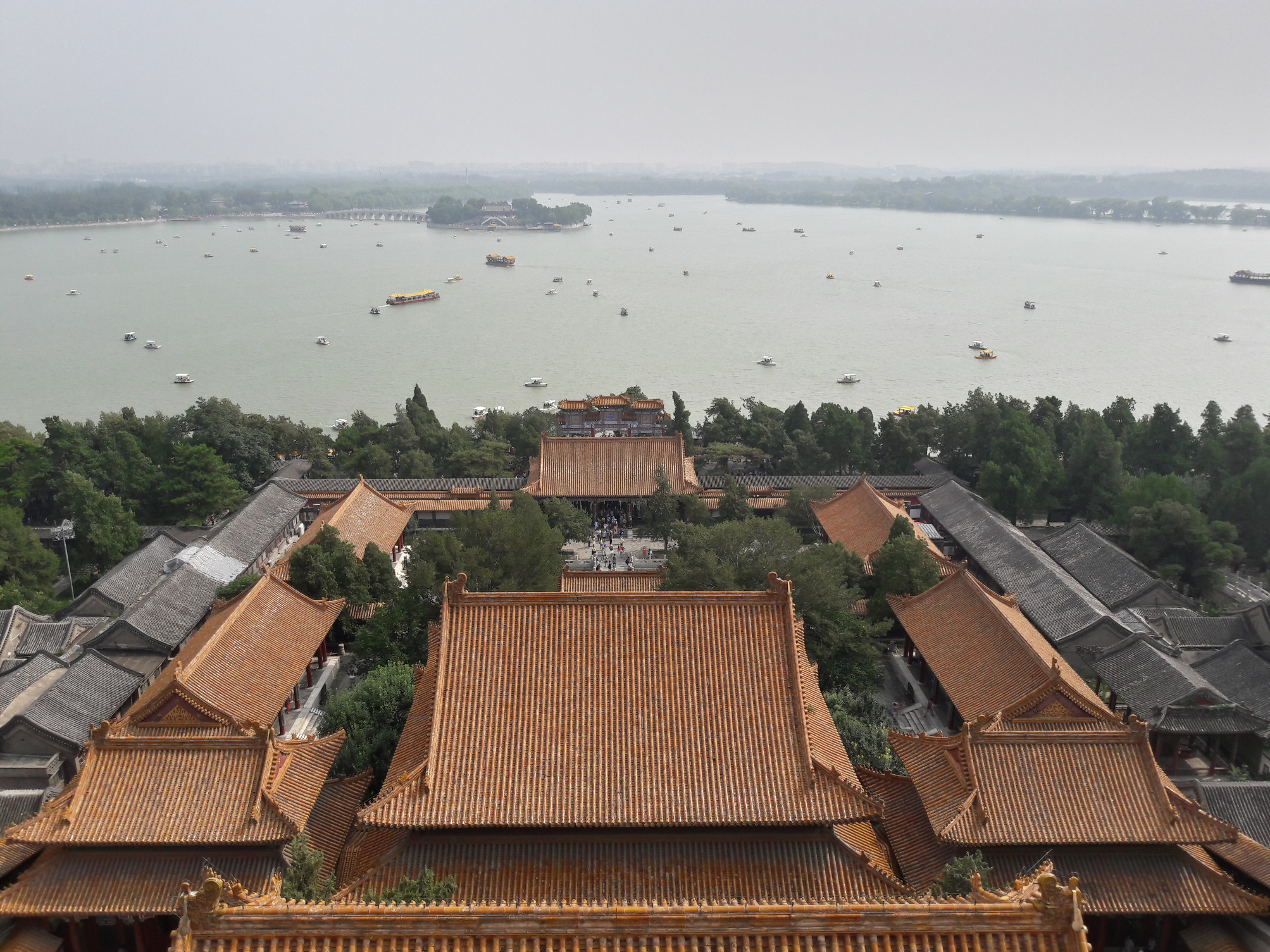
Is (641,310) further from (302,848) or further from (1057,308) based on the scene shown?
(302,848)

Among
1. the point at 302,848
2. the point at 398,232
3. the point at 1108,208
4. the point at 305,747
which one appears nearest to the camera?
the point at 302,848

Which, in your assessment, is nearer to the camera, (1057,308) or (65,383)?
(65,383)

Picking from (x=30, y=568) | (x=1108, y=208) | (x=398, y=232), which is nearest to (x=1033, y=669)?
(x=30, y=568)

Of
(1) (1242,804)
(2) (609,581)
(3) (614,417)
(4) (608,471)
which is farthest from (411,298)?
(1) (1242,804)

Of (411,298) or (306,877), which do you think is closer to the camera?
(306,877)

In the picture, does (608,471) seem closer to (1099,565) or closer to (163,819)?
(1099,565)

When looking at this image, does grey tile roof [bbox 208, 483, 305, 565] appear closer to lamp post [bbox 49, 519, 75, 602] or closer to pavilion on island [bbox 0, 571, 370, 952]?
lamp post [bbox 49, 519, 75, 602]
